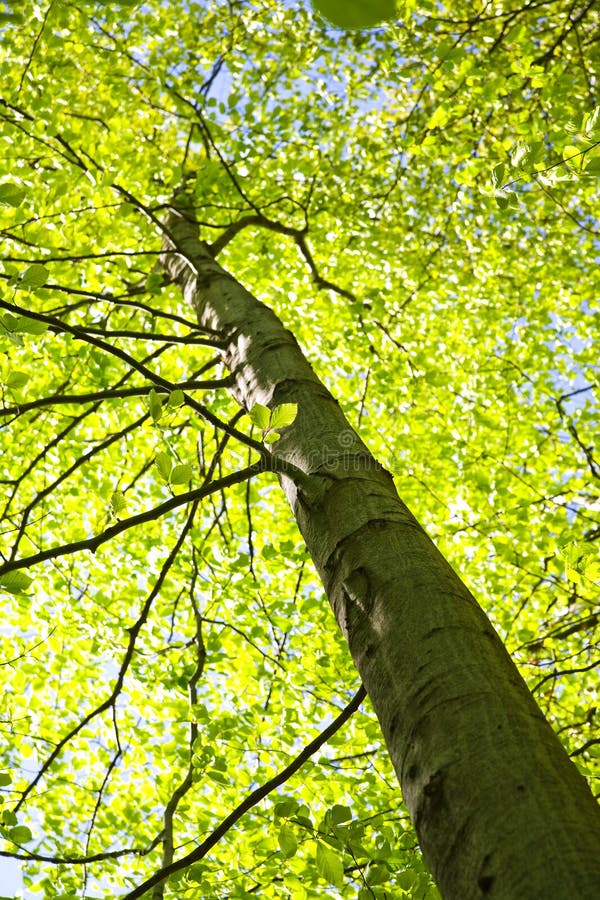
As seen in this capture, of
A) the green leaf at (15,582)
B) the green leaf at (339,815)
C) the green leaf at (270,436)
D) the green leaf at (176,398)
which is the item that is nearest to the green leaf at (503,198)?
the green leaf at (270,436)

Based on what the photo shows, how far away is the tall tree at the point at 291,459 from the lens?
1.09m

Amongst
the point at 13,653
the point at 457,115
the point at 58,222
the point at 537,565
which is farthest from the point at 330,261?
the point at 13,653

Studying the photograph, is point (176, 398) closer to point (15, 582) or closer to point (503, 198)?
point (15, 582)

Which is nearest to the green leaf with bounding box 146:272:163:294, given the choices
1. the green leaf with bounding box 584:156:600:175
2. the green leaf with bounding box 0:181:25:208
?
the green leaf with bounding box 0:181:25:208

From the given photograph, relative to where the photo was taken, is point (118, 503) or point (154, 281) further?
point (154, 281)

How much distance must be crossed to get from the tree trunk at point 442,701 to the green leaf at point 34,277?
75cm

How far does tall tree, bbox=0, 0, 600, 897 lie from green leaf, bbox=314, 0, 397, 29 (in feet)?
2.27

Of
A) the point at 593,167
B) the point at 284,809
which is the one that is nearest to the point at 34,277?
the point at 593,167

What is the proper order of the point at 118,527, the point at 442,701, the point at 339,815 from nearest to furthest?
1. the point at 442,701
2. the point at 118,527
3. the point at 339,815

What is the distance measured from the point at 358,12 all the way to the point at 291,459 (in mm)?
1226

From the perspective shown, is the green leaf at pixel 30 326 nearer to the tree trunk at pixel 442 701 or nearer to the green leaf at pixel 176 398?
the green leaf at pixel 176 398

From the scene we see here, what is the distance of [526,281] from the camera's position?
6367 millimetres

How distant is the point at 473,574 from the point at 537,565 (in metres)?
0.47

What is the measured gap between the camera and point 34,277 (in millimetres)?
1634
